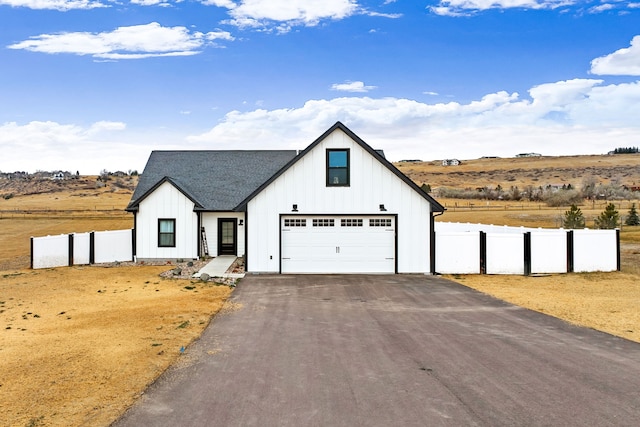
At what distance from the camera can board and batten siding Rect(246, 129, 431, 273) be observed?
2034 cm

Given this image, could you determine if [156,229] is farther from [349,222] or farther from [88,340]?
[88,340]

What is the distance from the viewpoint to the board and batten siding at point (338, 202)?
20.3m

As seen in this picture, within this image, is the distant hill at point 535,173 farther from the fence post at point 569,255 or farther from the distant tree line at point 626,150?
the fence post at point 569,255

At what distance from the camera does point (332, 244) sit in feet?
67.8

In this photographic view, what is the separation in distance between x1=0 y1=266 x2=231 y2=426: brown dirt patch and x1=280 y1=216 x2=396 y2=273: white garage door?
4299 mm

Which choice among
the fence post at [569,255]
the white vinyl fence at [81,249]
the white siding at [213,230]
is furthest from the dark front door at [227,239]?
the fence post at [569,255]

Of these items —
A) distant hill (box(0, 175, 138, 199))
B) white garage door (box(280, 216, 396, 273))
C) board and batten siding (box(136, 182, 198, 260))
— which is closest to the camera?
white garage door (box(280, 216, 396, 273))

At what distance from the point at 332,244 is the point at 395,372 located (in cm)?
1272

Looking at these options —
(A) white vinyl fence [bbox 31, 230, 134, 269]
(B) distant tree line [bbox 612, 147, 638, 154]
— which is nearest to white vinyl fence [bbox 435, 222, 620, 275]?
(A) white vinyl fence [bbox 31, 230, 134, 269]

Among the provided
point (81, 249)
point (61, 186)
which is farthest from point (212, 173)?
point (61, 186)

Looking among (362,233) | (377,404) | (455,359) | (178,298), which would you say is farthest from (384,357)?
(362,233)

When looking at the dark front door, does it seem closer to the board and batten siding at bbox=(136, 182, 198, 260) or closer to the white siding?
the white siding

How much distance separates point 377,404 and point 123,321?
25.8 ft

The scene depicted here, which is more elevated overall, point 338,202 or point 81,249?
point 338,202
